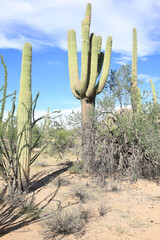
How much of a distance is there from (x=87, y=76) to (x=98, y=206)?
6.02 m

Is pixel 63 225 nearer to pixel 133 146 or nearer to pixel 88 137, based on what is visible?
pixel 133 146

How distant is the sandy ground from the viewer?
4543mm

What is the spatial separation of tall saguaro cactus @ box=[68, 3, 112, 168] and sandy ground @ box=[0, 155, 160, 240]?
1.75m

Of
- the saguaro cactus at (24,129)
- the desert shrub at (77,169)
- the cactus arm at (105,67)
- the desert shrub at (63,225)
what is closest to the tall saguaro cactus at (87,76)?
the cactus arm at (105,67)

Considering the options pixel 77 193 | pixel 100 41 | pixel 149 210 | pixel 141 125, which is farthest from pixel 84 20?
pixel 149 210

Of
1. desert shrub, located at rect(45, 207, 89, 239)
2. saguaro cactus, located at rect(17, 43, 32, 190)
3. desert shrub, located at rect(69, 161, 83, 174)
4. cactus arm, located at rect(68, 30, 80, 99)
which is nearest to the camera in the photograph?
desert shrub, located at rect(45, 207, 89, 239)

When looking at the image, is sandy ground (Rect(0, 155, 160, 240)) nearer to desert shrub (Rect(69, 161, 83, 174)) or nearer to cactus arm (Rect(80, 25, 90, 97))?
desert shrub (Rect(69, 161, 83, 174))

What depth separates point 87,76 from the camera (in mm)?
10039

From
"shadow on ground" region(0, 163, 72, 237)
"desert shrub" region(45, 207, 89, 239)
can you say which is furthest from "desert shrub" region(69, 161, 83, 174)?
"desert shrub" region(45, 207, 89, 239)

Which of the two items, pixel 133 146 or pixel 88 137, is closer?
pixel 133 146

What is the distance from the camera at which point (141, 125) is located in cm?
849

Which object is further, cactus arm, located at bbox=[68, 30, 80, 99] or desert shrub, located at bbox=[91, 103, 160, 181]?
cactus arm, located at bbox=[68, 30, 80, 99]

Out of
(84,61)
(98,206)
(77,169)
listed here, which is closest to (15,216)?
(98,206)

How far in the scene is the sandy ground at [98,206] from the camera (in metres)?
4.54
